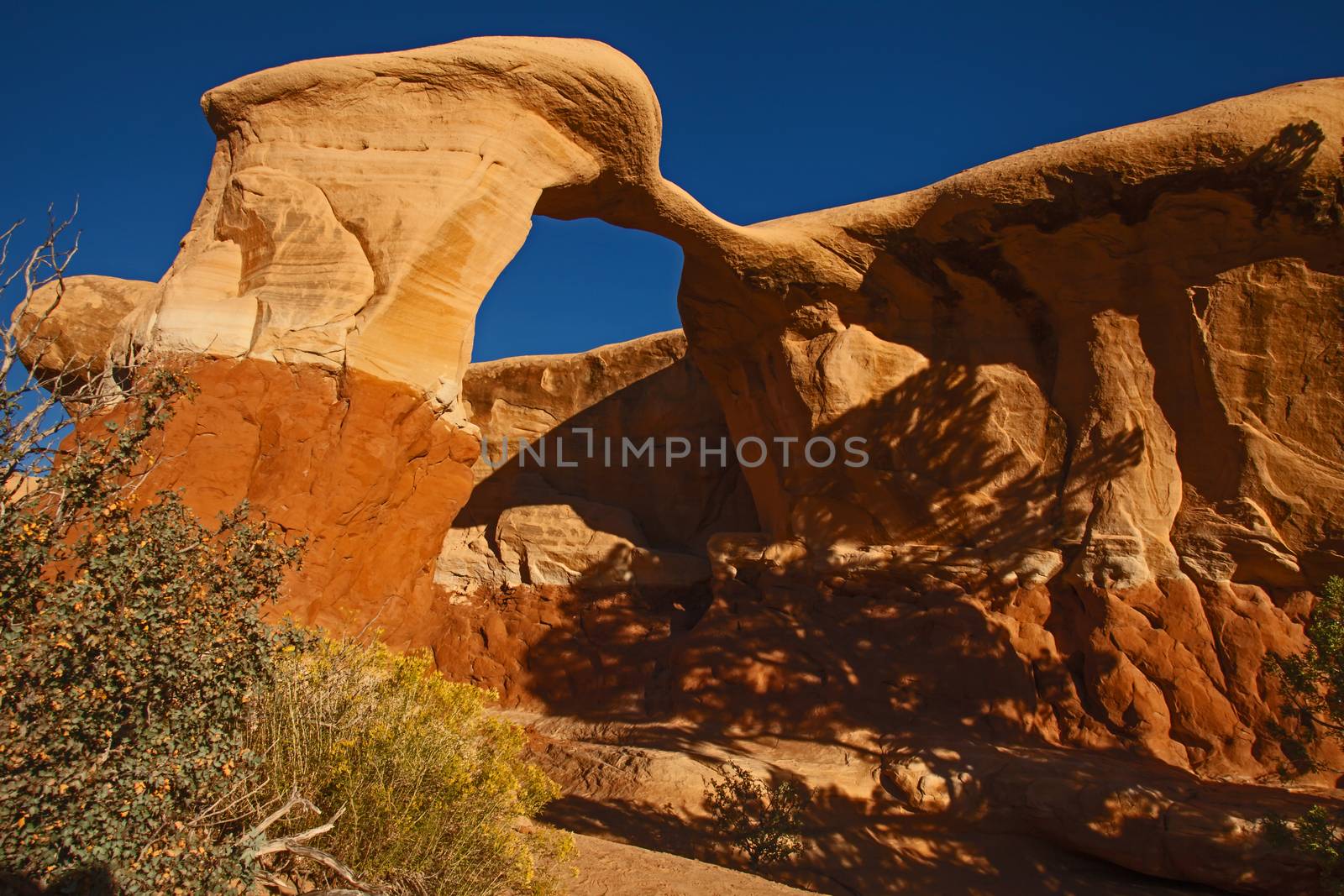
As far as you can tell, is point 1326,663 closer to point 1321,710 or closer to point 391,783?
point 1321,710

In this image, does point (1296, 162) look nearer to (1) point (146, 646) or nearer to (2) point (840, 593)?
(2) point (840, 593)

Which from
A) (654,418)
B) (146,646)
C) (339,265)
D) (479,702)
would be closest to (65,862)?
(146,646)

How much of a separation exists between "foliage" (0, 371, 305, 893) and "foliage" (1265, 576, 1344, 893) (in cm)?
635

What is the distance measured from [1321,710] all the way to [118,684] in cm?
754

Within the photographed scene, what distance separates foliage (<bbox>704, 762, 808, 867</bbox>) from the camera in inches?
275

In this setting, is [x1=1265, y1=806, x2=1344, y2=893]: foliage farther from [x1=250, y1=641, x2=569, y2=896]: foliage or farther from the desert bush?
the desert bush

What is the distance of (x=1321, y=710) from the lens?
668cm

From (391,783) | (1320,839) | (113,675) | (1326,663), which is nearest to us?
(113,675)

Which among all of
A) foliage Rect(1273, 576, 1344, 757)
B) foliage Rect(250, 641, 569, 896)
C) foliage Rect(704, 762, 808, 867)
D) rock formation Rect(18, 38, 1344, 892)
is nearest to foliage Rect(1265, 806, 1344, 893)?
rock formation Rect(18, 38, 1344, 892)

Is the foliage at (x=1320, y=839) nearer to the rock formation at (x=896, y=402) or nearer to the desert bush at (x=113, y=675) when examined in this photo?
the rock formation at (x=896, y=402)

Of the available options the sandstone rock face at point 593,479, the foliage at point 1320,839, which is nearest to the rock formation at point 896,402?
the foliage at point 1320,839

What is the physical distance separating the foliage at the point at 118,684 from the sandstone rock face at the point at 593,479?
7.79 m

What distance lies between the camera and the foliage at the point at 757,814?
6973 mm

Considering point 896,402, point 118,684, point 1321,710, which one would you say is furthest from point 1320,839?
point 118,684
